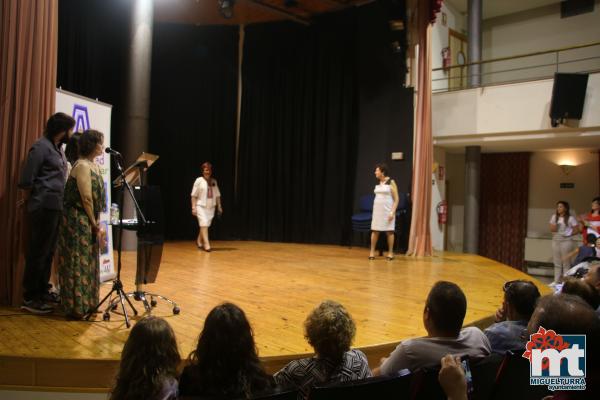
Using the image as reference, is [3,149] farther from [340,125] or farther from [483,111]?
[483,111]

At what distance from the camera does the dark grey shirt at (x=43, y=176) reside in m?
3.20

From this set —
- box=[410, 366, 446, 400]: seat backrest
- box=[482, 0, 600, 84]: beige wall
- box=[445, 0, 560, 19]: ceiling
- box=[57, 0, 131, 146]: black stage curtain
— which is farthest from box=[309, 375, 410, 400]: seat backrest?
box=[445, 0, 560, 19]: ceiling

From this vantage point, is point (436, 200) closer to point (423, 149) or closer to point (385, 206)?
point (423, 149)

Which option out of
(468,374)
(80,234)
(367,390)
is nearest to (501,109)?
(80,234)

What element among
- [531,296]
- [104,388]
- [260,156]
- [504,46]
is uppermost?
[504,46]

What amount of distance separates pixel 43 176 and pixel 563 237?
684cm

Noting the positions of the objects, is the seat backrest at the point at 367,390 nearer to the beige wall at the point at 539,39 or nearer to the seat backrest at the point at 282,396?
the seat backrest at the point at 282,396

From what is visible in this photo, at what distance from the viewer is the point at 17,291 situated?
3408 millimetres

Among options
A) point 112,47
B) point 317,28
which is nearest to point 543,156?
point 317,28

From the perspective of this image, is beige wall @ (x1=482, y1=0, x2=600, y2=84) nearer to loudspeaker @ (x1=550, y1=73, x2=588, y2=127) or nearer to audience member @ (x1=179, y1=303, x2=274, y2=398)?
loudspeaker @ (x1=550, y1=73, x2=588, y2=127)

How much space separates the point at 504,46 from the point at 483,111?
2636mm

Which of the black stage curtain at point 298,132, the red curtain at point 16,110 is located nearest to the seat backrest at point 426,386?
the red curtain at point 16,110

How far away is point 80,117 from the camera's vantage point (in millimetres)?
4113

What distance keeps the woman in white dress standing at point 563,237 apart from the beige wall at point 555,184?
7.36ft
